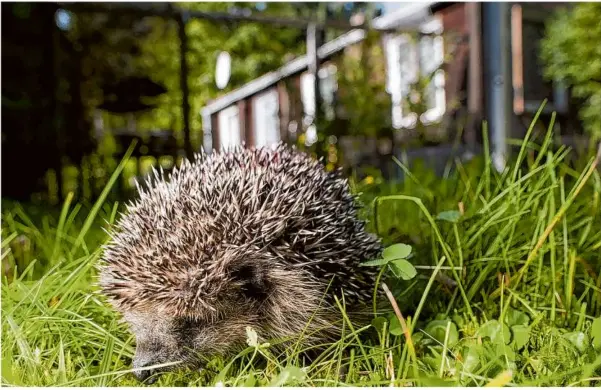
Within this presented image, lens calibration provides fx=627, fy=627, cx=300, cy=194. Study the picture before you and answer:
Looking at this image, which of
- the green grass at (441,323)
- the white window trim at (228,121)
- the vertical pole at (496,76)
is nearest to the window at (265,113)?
the white window trim at (228,121)

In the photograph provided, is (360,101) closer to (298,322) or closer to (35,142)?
(35,142)

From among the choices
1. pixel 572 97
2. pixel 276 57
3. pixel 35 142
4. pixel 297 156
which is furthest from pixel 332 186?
pixel 572 97

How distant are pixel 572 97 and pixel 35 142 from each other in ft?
30.4

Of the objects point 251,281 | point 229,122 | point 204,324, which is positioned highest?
point 229,122

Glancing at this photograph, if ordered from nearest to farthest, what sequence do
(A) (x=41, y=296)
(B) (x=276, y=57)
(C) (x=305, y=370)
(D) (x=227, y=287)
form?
1. (C) (x=305, y=370)
2. (D) (x=227, y=287)
3. (A) (x=41, y=296)
4. (B) (x=276, y=57)

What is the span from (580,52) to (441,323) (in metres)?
10.1

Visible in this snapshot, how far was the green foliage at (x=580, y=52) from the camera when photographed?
1077 cm

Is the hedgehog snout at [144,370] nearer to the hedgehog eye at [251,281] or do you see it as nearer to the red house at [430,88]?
the hedgehog eye at [251,281]

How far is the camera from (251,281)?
75.1 inches

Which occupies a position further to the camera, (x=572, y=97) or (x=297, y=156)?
(x=572, y=97)

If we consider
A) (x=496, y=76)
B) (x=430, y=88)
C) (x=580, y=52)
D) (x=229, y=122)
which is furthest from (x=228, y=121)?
(x=580, y=52)

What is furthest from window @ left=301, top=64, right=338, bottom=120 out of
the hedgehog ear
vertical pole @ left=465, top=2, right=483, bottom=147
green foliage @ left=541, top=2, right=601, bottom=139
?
green foliage @ left=541, top=2, right=601, bottom=139

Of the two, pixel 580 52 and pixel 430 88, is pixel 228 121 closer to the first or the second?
pixel 430 88

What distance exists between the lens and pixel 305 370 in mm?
1716
